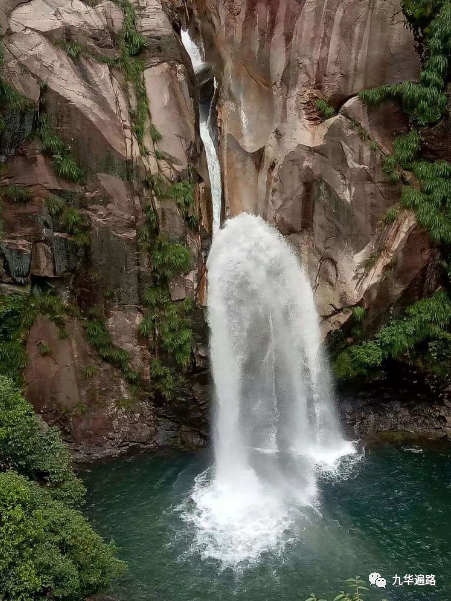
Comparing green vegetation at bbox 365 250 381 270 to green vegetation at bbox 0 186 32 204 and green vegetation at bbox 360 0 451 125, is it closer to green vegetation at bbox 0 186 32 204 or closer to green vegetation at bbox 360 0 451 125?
green vegetation at bbox 360 0 451 125

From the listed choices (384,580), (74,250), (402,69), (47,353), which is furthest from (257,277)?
(384,580)

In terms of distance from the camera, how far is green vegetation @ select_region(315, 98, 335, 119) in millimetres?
16141

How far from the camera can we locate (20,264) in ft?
46.6

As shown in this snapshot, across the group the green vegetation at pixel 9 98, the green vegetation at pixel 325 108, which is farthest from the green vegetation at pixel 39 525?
the green vegetation at pixel 325 108

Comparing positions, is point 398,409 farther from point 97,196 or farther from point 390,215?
point 97,196

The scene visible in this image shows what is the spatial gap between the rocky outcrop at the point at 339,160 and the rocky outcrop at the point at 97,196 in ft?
8.95

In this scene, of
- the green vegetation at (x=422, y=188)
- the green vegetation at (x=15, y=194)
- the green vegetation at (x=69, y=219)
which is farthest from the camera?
the green vegetation at (x=422, y=188)

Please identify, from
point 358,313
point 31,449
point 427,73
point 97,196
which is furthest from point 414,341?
point 31,449

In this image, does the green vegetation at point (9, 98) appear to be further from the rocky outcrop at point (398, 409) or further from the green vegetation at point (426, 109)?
the rocky outcrop at point (398, 409)

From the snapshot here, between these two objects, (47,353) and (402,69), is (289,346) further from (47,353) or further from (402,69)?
(402,69)

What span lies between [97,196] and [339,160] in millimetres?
7294

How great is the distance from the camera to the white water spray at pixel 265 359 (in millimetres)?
15469

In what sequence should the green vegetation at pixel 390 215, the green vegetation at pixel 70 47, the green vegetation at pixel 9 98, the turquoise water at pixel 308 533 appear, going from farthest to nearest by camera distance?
the green vegetation at pixel 390 215 < the green vegetation at pixel 70 47 < the green vegetation at pixel 9 98 < the turquoise water at pixel 308 533

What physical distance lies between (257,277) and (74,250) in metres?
5.48
